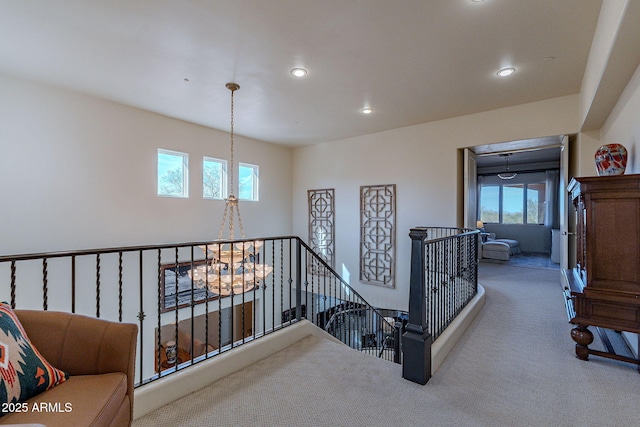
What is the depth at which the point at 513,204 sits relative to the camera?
9258 millimetres

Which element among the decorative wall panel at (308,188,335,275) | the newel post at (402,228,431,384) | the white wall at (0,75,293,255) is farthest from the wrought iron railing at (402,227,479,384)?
the white wall at (0,75,293,255)

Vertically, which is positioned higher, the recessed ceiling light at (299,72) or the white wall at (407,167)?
the recessed ceiling light at (299,72)

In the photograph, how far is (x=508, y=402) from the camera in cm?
188

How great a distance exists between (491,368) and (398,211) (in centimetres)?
369

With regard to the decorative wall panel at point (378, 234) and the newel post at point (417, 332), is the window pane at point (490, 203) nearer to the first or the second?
the decorative wall panel at point (378, 234)

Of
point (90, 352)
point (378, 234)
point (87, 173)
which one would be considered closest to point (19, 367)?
point (90, 352)

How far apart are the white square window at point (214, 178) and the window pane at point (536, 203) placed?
29.7 feet

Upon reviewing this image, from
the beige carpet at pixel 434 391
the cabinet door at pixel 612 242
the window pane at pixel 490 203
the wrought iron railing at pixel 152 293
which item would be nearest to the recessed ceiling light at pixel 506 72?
the cabinet door at pixel 612 242

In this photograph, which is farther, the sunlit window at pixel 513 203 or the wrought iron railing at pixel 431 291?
the sunlit window at pixel 513 203

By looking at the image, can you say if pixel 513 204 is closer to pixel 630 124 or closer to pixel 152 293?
pixel 630 124

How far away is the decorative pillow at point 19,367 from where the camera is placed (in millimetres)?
1117

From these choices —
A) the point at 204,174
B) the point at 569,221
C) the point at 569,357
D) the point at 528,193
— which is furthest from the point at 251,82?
the point at 528,193

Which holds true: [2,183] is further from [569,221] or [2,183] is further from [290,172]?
[569,221]

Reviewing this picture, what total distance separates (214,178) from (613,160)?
5.86m
